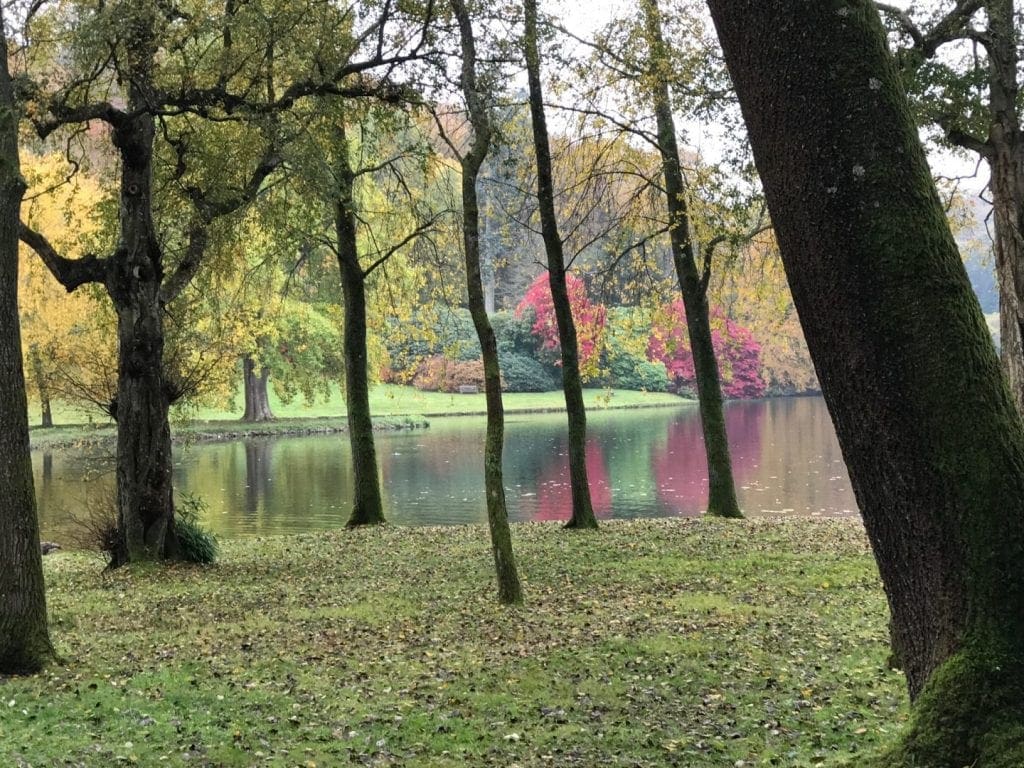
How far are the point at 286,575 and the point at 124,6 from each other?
7.64 meters

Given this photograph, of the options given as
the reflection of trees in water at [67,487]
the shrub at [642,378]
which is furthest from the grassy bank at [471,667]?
the shrub at [642,378]

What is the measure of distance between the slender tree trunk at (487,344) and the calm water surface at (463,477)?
8.59 m

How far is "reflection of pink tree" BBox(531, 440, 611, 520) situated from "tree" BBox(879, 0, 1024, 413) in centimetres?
1161

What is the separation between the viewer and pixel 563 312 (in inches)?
630

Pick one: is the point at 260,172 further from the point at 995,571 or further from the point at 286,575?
the point at 995,571

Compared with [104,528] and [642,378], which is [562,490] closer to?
[104,528]

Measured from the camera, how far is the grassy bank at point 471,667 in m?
5.39

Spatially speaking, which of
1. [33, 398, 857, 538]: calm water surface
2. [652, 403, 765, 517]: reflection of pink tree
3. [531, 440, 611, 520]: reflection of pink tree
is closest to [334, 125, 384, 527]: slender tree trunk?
[33, 398, 857, 538]: calm water surface

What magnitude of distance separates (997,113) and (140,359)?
40.8ft

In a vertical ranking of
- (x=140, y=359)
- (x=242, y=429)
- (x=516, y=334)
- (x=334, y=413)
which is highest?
(x=516, y=334)

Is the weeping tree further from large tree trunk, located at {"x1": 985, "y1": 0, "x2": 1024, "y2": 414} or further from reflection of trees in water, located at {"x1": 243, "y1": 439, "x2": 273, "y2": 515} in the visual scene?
reflection of trees in water, located at {"x1": 243, "y1": 439, "x2": 273, "y2": 515}

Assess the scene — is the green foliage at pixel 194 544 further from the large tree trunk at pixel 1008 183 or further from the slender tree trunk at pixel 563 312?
the large tree trunk at pixel 1008 183

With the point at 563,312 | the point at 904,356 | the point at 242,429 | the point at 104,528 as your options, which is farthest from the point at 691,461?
the point at 904,356

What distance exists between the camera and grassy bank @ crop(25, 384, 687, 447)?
3950 centimetres
